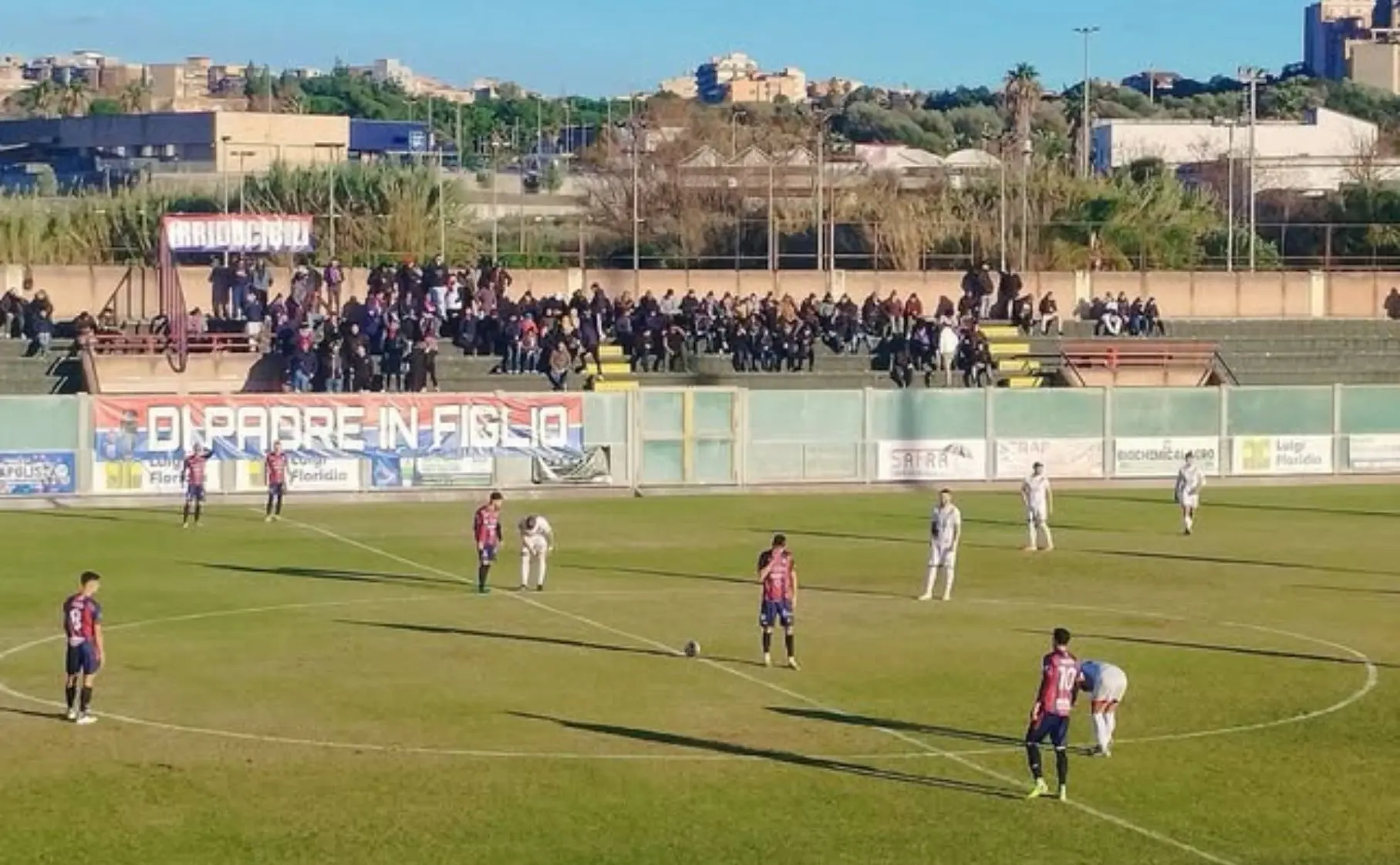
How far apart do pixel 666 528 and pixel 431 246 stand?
35369 millimetres

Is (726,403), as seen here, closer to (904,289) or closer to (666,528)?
A: (666,528)

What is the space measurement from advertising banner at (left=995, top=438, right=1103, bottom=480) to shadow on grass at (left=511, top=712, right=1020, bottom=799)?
116 feet

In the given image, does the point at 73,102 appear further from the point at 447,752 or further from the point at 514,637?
the point at 447,752

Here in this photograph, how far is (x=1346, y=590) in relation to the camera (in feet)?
135

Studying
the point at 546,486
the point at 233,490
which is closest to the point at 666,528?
the point at 546,486

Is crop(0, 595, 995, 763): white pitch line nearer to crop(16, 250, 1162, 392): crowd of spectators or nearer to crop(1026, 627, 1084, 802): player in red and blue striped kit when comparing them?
crop(1026, 627, 1084, 802): player in red and blue striped kit

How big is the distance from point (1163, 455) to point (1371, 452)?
20.6 feet

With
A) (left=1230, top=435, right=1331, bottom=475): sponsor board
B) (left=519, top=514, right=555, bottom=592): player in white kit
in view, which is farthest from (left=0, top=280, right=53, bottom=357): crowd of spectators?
(left=1230, top=435, right=1331, bottom=475): sponsor board

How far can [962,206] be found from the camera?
92.1 metres

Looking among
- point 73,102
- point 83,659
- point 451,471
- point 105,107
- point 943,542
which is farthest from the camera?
point 73,102

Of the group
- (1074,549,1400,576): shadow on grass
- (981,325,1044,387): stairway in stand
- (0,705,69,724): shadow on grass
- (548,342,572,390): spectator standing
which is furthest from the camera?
(981,325,1044,387): stairway in stand

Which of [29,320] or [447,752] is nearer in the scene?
[447,752]

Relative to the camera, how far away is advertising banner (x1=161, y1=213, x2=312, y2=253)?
70.1 meters

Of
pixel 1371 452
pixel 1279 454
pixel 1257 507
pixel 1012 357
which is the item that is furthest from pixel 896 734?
pixel 1012 357
